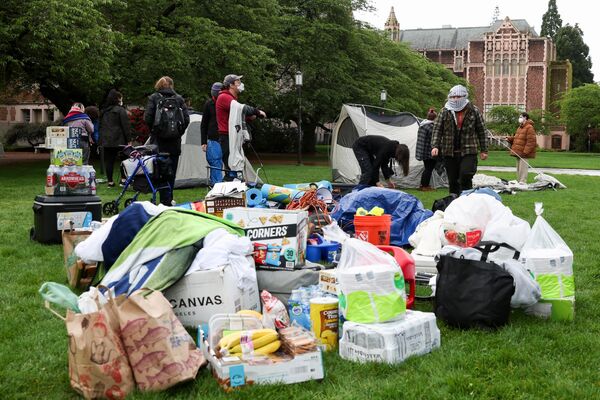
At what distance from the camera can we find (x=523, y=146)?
14.9 meters

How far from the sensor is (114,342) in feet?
10.1

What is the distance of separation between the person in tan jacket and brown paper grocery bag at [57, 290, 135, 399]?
43.0ft

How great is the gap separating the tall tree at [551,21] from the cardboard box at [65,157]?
81.0 meters

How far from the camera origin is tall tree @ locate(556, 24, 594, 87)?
75.6m

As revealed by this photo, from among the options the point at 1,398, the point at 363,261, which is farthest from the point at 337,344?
the point at 1,398

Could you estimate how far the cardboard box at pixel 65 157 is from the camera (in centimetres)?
683

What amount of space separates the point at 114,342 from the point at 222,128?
263 inches

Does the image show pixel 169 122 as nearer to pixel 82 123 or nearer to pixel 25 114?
pixel 82 123

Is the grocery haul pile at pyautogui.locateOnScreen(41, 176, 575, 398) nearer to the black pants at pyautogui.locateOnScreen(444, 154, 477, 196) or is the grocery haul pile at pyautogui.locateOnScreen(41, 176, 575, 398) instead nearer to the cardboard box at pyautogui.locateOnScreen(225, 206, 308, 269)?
the cardboard box at pyautogui.locateOnScreen(225, 206, 308, 269)

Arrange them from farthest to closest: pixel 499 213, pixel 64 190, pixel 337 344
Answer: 1. pixel 64 190
2. pixel 499 213
3. pixel 337 344

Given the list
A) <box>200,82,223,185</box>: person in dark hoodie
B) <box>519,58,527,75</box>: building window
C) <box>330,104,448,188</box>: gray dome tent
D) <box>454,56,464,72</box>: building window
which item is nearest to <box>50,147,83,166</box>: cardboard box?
<box>200,82,223,185</box>: person in dark hoodie

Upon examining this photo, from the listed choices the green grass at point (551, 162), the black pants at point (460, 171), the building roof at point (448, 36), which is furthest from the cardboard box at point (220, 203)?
the building roof at point (448, 36)

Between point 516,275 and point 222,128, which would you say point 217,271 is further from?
point 222,128

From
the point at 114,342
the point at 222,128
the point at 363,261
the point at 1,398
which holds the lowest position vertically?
the point at 1,398
